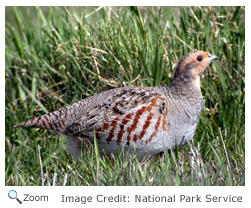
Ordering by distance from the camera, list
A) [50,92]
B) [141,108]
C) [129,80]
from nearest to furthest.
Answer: [141,108] < [129,80] < [50,92]

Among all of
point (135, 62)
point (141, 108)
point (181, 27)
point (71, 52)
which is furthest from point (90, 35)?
point (141, 108)

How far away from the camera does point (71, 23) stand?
509 centimetres

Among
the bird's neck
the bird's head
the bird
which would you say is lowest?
the bird

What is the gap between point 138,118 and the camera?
3.77 meters

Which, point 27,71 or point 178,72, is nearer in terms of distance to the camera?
point 178,72

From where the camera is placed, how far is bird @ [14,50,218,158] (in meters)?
3.71

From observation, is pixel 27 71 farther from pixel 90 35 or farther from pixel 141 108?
pixel 141 108

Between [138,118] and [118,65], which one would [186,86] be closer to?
[138,118]

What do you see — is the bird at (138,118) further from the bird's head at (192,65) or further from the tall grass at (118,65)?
the tall grass at (118,65)

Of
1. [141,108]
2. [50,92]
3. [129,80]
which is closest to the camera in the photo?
[141,108]

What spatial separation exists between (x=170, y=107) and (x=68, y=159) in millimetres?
1079
